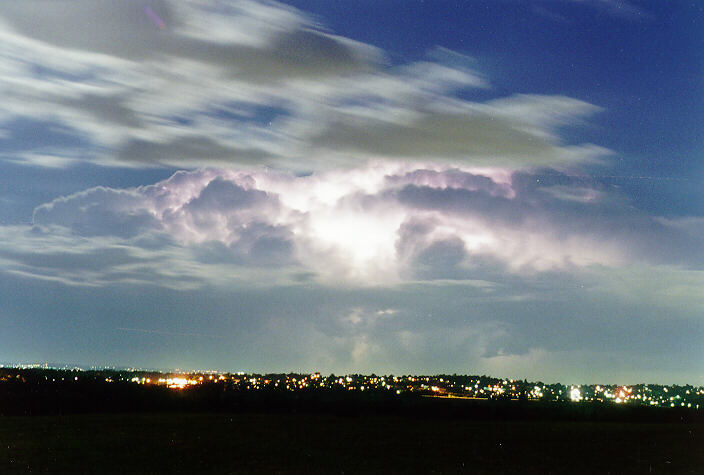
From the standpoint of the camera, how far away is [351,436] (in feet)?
288

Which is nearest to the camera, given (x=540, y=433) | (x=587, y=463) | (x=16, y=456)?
(x=16, y=456)

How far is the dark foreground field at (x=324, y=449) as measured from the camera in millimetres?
58781

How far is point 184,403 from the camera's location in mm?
191375

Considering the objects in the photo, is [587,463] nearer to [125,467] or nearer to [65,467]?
[125,467]

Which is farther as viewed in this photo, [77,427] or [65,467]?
[77,427]

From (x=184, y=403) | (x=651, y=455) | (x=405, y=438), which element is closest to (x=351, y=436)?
(x=405, y=438)

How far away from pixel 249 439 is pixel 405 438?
1788 centimetres

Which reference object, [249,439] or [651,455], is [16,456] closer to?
[249,439]

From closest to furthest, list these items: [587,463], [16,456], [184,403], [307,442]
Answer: [16,456], [587,463], [307,442], [184,403]

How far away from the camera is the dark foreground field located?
5878 cm

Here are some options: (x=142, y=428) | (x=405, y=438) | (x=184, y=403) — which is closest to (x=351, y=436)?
(x=405, y=438)

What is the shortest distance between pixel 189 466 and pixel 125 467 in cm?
464

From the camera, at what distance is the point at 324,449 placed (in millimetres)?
72312

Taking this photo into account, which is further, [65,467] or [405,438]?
[405,438]
